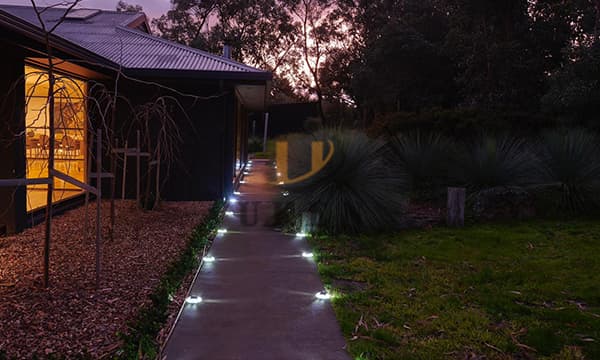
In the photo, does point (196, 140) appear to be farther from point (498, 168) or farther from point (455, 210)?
point (498, 168)

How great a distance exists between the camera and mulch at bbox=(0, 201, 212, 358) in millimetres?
3109

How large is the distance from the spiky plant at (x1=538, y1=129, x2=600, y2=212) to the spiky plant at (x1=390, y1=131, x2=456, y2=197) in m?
1.50

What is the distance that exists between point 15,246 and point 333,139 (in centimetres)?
406

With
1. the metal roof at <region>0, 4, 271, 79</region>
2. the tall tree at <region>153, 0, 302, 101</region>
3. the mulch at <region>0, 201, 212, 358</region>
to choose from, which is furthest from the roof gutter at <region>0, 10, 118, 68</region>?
the tall tree at <region>153, 0, 302, 101</region>

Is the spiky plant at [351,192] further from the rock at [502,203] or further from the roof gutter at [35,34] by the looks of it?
the roof gutter at [35,34]

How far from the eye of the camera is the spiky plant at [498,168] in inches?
297

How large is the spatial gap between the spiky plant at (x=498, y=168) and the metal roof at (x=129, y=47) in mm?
→ 3479

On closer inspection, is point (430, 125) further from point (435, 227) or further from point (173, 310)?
point (173, 310)

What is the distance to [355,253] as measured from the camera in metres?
5.45

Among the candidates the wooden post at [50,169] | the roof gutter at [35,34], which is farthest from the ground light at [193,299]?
the roof gutter at [35,34]

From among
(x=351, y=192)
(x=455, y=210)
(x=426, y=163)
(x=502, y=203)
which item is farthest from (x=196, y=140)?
(x=502, y=203)

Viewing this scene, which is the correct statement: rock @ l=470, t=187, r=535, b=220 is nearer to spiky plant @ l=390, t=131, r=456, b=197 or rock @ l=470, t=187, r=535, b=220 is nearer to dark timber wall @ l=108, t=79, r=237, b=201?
spiky plant @ l=390, t=131, r=456, b=197

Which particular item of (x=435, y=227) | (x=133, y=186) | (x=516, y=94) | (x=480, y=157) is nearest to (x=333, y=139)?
(x=435, y=227)

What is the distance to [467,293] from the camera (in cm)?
412
